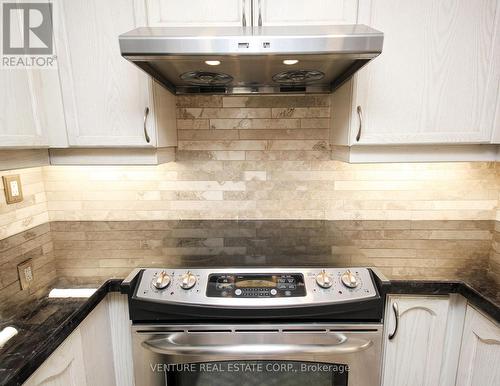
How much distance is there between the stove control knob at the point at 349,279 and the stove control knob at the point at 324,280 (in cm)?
4

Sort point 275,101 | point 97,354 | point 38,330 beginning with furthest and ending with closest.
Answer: point 275,101 → point 97,354 → point 38,330

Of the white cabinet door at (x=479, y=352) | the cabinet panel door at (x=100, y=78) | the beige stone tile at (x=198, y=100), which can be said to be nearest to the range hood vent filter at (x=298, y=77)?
the beige stone tile at (x=198, y=100)

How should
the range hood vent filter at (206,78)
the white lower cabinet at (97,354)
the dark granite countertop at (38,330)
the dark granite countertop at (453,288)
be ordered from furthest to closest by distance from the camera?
the range hood vent filter at (206,78)
the dark granite countertop at (453,288)
the white lower cabinet at (97,354)
the dark granite countertop at (38,330)

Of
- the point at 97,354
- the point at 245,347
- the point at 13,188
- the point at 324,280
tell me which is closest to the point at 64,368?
the point at 97,354

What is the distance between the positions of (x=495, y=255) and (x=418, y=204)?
1.38 ft

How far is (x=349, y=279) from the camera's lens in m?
0.82

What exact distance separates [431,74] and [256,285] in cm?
102

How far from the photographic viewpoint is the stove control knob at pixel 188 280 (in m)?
0.80

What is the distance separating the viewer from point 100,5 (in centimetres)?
95

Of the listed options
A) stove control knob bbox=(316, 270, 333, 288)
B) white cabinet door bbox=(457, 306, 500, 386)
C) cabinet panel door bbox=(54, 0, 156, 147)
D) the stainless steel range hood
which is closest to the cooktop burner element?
stove control knob bbox=(316, 270, 333, 288)

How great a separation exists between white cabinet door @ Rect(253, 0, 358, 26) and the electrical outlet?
3.92ft

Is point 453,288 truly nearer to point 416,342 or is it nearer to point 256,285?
point 416,342

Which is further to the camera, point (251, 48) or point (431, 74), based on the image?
point (431, 74)

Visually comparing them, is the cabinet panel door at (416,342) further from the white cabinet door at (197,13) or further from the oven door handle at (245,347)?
the white cabinet door at (197,13)
